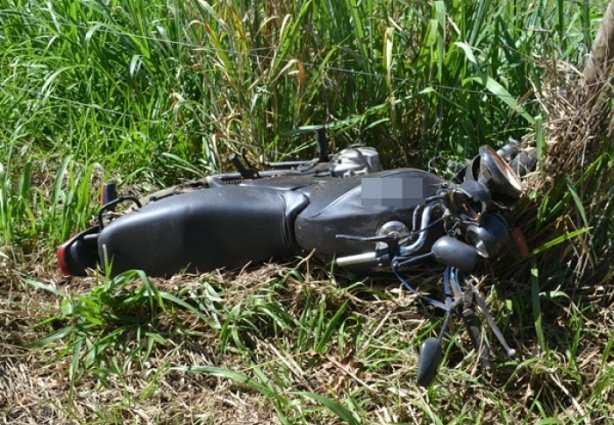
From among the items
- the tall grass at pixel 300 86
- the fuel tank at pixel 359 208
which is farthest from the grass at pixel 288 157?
the fuel tank at pixel 359 208

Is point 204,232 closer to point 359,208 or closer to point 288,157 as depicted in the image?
point 359,208

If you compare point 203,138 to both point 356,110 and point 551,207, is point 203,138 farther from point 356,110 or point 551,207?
point 551,207

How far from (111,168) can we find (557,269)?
158 centimetres

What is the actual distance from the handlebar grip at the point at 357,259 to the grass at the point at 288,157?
0.26 ft

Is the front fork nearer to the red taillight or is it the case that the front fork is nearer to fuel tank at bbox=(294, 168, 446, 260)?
fuel tank at bbox=(294, 168, 446, 260)

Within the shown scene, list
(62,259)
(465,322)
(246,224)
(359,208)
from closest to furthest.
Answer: (465,322) < (359,208) < (246,224) < (62,259)

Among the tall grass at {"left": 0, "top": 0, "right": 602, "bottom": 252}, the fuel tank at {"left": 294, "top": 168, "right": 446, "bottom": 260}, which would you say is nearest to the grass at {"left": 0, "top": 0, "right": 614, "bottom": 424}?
the tall grass at {"left": 0, "top": 0, "right": 602, "bottom": 252}

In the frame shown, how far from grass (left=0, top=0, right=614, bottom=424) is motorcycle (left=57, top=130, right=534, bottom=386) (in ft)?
0.27

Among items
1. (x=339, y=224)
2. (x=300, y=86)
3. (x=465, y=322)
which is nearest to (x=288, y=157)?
(x=300, y=86)

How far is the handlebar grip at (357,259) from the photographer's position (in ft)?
9.89

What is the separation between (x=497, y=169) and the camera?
281cm

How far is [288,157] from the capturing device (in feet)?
12.1

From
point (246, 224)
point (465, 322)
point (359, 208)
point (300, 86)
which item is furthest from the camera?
point (300, 86)

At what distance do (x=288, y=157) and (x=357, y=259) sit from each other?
29.3 inches
